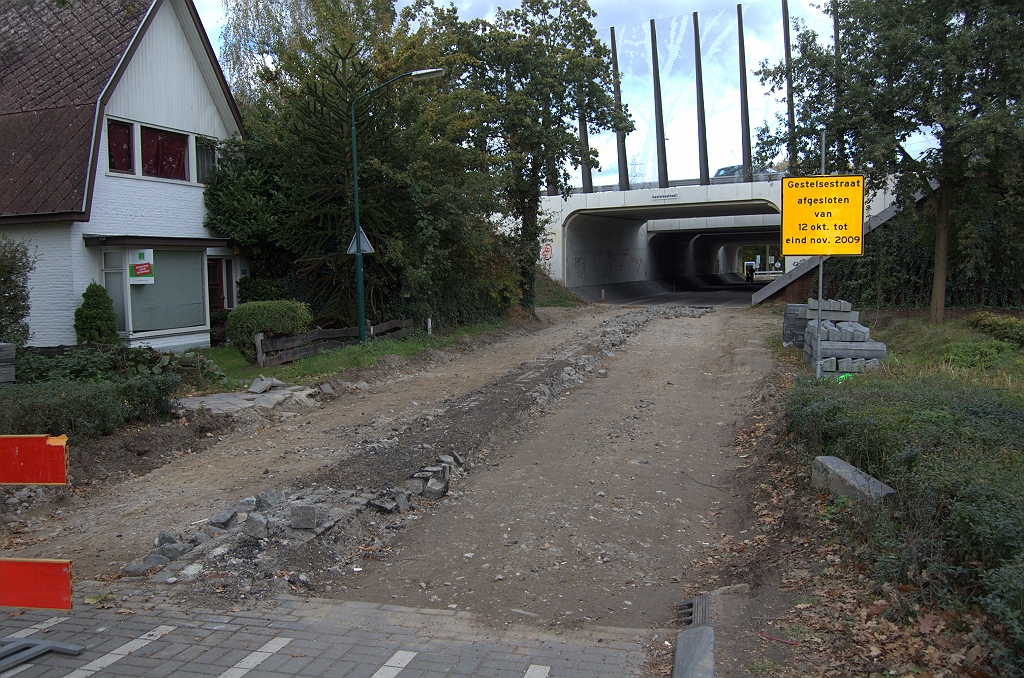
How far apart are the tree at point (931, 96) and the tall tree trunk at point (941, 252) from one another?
3cm

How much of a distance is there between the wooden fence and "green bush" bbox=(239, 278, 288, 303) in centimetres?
365

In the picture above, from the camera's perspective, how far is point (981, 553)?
4352mm

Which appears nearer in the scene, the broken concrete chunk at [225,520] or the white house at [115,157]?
the broken concrete chunk at [225,520]

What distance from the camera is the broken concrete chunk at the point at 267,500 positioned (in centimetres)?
716

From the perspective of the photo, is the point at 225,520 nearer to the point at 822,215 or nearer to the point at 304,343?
the point at 822,215

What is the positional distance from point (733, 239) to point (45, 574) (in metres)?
70.7

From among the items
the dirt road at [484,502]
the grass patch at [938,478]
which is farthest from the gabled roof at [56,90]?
the grass patch at [938,478]

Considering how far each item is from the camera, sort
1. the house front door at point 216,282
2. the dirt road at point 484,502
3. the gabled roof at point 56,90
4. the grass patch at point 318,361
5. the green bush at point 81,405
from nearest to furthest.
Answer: the dirt road at point 484,502, the green bush at point 81,405, the grass patch at point 318,361, the gabled roof at point 56,90, the house front door at point 216,282

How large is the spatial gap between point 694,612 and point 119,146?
1744 centimetres

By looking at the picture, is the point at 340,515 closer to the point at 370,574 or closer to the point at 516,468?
the point at 370,574

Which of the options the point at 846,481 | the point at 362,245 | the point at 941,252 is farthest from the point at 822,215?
the point at 941,252

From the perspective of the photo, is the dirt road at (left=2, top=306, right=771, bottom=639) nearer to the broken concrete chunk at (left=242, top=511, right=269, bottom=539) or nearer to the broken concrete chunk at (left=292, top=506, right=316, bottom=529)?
the broken concrete chunk at (left=242, top=511, right=269, bottom=539)

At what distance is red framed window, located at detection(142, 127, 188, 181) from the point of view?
18.6 m

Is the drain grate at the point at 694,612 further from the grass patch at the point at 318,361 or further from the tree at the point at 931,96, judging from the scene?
the tree at the point at 931,96
